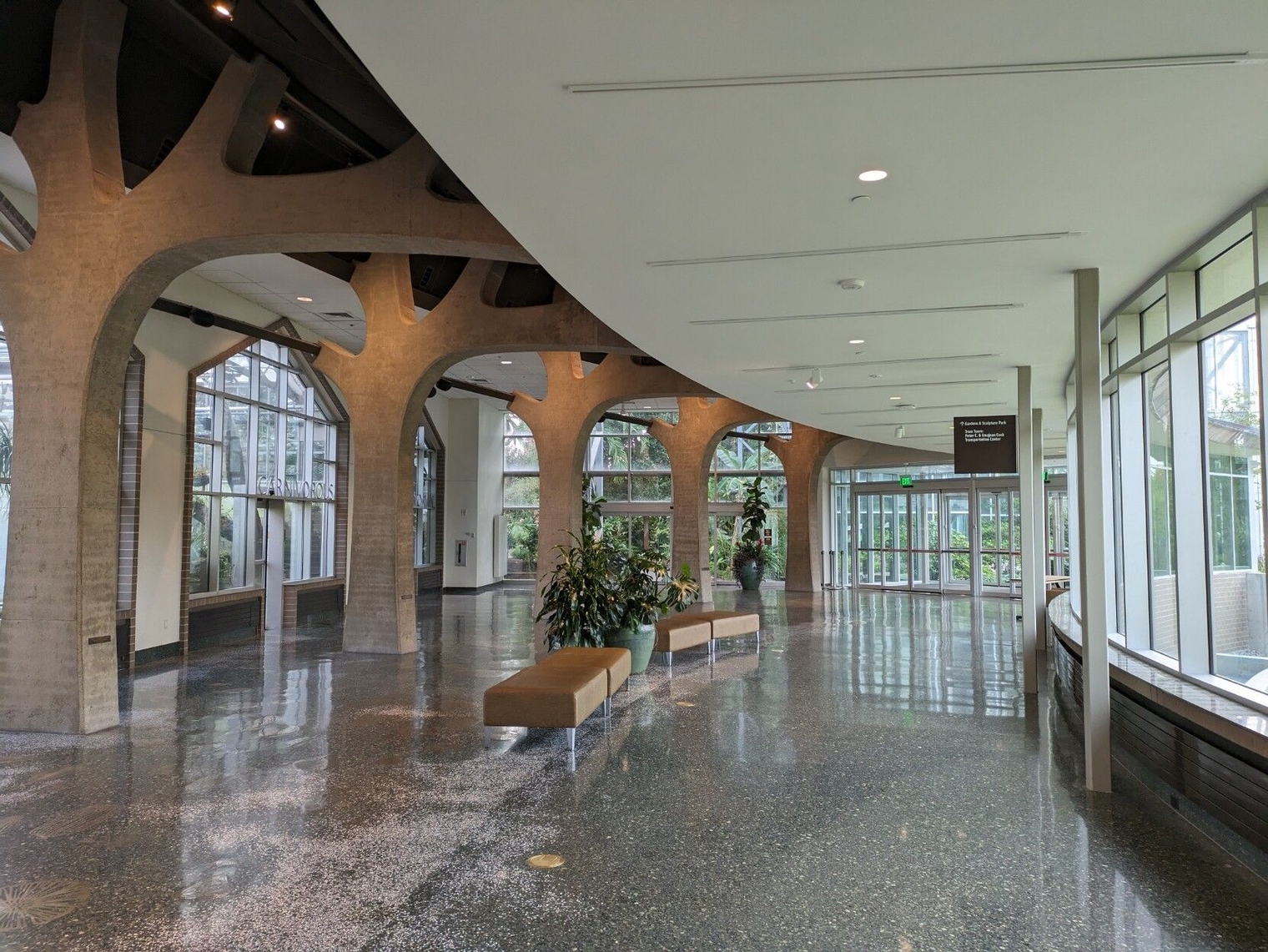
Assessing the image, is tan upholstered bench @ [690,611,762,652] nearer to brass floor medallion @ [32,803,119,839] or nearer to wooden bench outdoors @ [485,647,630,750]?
wooden bench outdoors @ [485,647,630,750]

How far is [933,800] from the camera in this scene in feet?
17.2

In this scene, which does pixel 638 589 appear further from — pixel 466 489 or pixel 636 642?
pixel 466 489

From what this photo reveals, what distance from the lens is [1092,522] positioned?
5781 millimetres

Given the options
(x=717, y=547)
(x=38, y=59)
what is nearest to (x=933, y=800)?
(x=38, y=59)

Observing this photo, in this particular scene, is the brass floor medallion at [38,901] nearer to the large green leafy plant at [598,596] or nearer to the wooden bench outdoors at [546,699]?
the wooden bench outdoors at [546,699]

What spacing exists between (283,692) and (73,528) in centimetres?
255

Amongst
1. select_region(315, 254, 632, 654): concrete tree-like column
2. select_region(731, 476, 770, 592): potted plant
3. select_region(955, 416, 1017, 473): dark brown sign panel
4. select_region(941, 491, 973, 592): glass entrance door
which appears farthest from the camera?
select_region(731, 476, 770, 592): potted plant

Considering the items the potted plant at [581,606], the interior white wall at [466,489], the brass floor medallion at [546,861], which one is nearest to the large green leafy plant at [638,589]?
the potted plant at [581,606]

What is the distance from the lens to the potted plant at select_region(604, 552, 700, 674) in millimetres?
9492

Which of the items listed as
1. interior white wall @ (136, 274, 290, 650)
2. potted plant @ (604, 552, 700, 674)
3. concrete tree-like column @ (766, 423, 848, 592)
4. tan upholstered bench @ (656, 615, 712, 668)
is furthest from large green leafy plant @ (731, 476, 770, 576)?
interior white wall @ (136, 274, 290, 650)

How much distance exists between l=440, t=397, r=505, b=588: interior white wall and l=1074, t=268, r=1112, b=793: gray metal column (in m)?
18.0

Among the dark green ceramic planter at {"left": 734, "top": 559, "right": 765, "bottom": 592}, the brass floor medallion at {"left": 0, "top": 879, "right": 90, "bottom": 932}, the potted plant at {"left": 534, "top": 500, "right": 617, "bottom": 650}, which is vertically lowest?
the brass floor medallion at {"left": 0, "top": 879, "right": 90, "bottom": 932}

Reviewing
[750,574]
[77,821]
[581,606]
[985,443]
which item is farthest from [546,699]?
[750,574]

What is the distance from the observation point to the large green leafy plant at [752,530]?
23.0 metres
